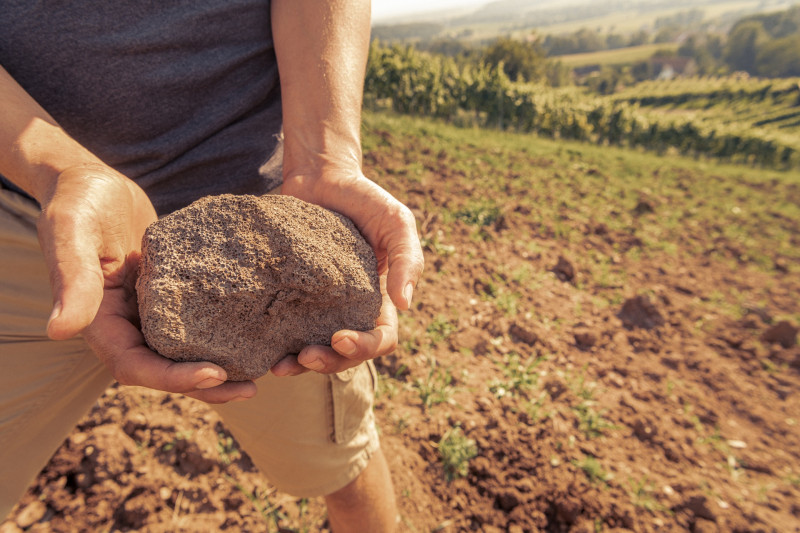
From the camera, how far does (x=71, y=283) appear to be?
1020 millimetres

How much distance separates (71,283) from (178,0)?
1.10 m

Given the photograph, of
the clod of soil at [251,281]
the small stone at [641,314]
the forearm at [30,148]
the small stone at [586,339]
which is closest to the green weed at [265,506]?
the clod of soil at [251,281]

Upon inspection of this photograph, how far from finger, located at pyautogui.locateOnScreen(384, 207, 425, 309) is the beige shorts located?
1.67 ft

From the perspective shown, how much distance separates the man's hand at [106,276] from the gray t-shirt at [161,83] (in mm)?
319

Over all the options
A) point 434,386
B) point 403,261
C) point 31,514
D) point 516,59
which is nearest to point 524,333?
point 434,386

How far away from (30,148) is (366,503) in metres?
1.77

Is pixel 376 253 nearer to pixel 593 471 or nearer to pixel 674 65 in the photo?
pixel 593 471

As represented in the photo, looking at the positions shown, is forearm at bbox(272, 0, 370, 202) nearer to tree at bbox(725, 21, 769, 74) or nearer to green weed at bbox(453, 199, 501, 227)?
green weed at bbox(453, 199, 501, 227)

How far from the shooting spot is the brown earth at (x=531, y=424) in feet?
7.73

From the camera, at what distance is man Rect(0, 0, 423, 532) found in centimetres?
128

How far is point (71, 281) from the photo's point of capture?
3.35 ft

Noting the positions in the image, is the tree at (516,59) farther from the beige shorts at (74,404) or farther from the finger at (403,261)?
the beige shorts at (74,404)

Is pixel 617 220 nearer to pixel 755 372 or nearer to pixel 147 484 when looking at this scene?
pixel 755 372

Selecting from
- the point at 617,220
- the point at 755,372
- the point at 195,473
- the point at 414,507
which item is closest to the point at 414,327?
the point at 414,507
